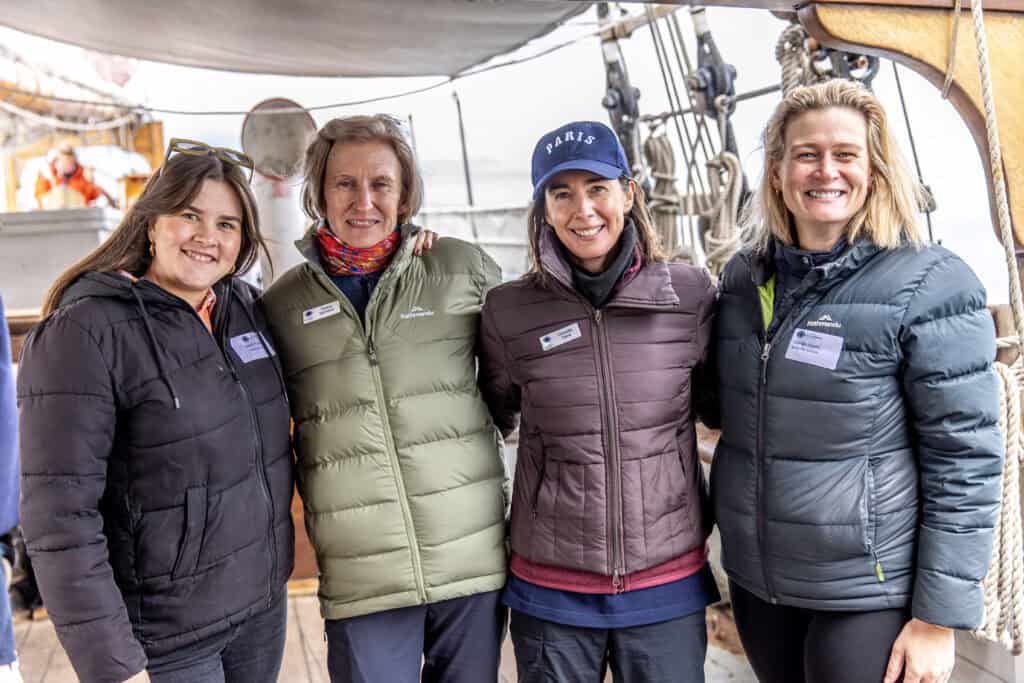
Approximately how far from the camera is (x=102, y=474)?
1.22 meters

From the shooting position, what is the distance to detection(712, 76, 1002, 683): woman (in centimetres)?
118

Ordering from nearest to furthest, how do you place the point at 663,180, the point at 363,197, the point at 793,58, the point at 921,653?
the point at 921,653, the point at 363,197, the point at 793,58, the point at 663,180

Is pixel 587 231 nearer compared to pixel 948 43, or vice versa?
pixel 948 43

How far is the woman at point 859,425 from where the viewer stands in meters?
1.18

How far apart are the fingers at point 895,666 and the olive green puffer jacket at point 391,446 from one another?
0.61 meters

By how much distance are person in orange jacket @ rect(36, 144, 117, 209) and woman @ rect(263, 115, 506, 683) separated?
219 inches

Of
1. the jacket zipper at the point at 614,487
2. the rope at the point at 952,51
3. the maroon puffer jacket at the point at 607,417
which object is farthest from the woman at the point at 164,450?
the rope at the point at 952,51

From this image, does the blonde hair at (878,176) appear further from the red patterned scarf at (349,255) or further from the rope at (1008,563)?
the red patterned scarf at (349,255)

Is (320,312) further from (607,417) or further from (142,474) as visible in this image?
(607,417)

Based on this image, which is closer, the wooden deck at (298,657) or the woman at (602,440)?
the woman at (602,440)

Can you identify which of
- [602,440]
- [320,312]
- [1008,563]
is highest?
[320,312]

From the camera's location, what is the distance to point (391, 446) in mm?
1438

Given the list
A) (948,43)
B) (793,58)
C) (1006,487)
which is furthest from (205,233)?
(793,58)

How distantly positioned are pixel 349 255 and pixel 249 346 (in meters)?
0.24
